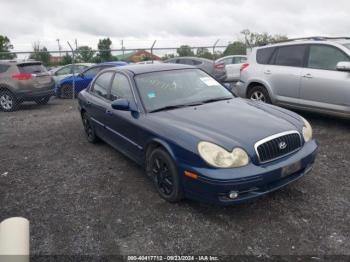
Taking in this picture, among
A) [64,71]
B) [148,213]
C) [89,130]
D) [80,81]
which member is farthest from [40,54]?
[148,213]

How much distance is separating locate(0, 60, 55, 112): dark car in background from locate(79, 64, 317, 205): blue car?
602cm

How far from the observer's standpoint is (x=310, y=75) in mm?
6465

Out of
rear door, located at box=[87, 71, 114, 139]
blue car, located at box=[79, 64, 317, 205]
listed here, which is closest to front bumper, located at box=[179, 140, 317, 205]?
blue car, located at box=[79, 64, 317, 205]

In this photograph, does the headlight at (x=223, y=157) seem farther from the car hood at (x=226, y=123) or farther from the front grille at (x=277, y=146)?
the front grille at (x=277, y=146)

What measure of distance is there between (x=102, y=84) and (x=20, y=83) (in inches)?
224

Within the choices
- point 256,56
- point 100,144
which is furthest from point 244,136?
point 256,56

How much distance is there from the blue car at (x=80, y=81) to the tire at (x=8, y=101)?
2.49 meters

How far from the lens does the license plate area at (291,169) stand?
342 cm

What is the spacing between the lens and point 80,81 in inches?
488

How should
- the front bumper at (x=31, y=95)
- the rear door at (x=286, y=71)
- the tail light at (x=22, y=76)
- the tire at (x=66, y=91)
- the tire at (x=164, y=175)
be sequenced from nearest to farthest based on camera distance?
1. the tire at (x=164, y=175)
2. the rear door at (x=286, y=71)
3. the tail light at (x=22, y=76)
4. the front bumper at (x=31, y=95)
5. the tire at (x=66, y=91)

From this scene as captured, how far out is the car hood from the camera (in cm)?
340

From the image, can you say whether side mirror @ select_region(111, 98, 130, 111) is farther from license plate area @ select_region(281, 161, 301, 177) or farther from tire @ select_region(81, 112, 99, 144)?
license plate area @ select_region(281, 161, 301, 177)

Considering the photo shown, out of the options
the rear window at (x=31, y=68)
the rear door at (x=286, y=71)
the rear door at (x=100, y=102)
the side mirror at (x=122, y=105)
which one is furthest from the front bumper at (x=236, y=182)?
the rear window at (x=31, y=68)

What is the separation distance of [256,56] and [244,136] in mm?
4922
